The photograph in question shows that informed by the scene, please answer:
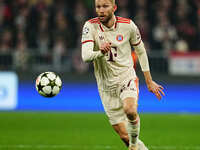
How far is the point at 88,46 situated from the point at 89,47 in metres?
0.02

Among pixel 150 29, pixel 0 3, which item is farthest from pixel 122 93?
pixel 0 3

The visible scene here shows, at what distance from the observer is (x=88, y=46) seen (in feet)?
21.1

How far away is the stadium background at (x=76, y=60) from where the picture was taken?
14.0 metres

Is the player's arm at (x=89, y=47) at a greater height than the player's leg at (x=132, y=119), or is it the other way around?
the player's arm at (x=89, y=47)

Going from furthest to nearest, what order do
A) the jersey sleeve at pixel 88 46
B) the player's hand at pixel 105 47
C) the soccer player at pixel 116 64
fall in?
1. the soccer player at pixel 116 64
2. the jersey sleeve at pixel 88 46
3. the player's hand at pixel 105 47

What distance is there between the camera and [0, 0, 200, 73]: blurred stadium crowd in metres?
14.5

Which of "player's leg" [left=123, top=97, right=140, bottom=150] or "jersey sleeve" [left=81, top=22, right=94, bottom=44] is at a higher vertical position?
"jersey sleeve" [left=81, top=22, right=94, bottom=44]

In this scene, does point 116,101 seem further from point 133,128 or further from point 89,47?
point 89,47

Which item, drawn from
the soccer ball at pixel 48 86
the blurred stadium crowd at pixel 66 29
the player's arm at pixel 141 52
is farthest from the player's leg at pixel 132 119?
the blurred stadium crowd at pixel 66 29

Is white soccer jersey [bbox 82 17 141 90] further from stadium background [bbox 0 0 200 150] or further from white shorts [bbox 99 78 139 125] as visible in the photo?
stadium background [bbox 0 0 200 150]

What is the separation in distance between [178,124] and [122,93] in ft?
19.6

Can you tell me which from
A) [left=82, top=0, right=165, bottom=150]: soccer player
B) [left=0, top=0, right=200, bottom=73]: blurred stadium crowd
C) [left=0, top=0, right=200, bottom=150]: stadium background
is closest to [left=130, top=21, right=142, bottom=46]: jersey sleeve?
[left=82, top=0, right=165, bottom=150]: soccer player

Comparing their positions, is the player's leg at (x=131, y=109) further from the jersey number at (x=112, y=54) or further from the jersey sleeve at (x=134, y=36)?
the jersey sleeve at (x=134, y=36)

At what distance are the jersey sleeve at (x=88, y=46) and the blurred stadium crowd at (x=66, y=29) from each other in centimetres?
791
